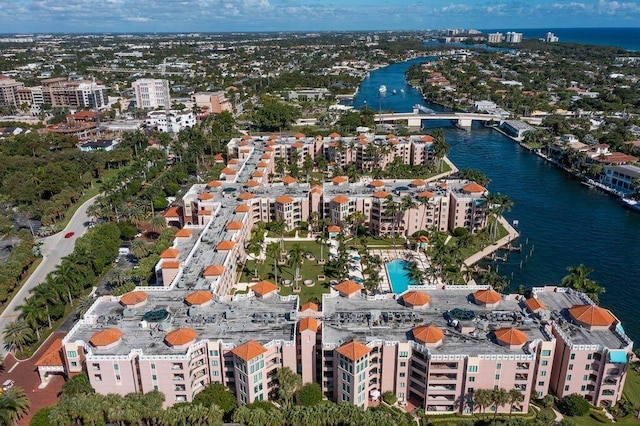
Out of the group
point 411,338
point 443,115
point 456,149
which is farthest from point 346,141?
point 411,338

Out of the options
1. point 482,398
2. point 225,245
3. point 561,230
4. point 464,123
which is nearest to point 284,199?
point 225,245

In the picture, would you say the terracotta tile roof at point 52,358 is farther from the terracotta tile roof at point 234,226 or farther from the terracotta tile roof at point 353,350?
the terracotta tile roof at point 353,350

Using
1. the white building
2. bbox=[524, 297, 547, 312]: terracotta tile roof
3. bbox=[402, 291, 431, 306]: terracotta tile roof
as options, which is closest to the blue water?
bbox=[402, 291, 431, 306]: terracotta tile roof

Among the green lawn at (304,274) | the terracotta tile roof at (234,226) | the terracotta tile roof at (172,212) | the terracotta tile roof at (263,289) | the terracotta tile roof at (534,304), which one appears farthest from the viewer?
the terracotta tile roof at (172,212)

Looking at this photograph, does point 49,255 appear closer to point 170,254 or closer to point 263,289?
point 170,254

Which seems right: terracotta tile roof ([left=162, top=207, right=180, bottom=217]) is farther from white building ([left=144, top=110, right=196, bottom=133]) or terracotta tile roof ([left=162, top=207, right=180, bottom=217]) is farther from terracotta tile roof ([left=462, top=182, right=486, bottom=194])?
white building ([left=144, top=110, right=196, bottom=133])

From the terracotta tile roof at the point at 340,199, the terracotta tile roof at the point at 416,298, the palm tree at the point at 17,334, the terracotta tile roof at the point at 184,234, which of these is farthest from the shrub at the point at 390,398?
the terracotta tile roof at the point at 340,199

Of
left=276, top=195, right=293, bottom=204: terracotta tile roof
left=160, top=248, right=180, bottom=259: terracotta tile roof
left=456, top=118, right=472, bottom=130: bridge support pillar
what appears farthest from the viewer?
left=456, top=118, right=472, bottom=130: bridge support pillar
